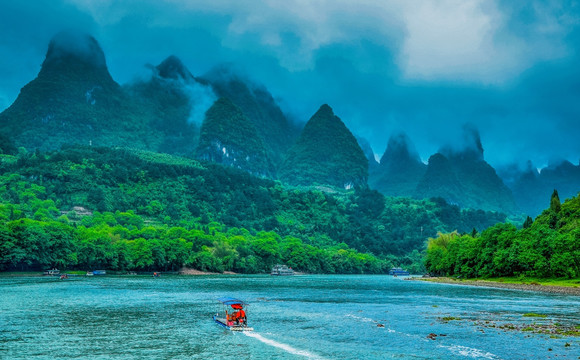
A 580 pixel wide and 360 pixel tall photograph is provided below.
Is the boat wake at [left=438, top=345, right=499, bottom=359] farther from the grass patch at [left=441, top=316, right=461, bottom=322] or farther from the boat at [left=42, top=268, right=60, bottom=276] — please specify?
the boat at [left=42, top=268, right=60, bottom=276]

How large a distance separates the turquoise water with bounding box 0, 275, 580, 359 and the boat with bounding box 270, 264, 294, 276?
11670 centimetres

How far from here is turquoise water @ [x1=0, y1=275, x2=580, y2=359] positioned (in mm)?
38000

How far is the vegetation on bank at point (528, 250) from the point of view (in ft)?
349

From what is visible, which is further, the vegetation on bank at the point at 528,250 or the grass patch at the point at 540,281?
the vegetation on bank at the point at 528,250

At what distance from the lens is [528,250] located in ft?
372

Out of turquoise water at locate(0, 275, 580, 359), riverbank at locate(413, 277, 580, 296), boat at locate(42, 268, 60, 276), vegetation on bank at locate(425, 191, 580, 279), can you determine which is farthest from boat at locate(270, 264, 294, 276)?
turquoise water at locate(0, 275, 580, 359)

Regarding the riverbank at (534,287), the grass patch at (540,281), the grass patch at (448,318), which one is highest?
the grass patch at (540,281)

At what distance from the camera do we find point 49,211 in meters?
189

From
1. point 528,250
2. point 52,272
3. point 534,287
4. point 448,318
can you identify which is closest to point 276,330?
point 448,318

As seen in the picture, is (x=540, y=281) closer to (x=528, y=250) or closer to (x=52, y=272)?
(x=528, y=250)

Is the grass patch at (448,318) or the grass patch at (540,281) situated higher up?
the grass patch at (540,281)

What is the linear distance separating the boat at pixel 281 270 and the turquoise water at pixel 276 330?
11670cm


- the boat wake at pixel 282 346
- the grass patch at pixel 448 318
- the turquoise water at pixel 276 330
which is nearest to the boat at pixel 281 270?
the turquoise water at pixel 276 330

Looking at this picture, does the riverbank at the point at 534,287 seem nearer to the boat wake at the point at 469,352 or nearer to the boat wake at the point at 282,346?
the boat wake at the point at 469,352
